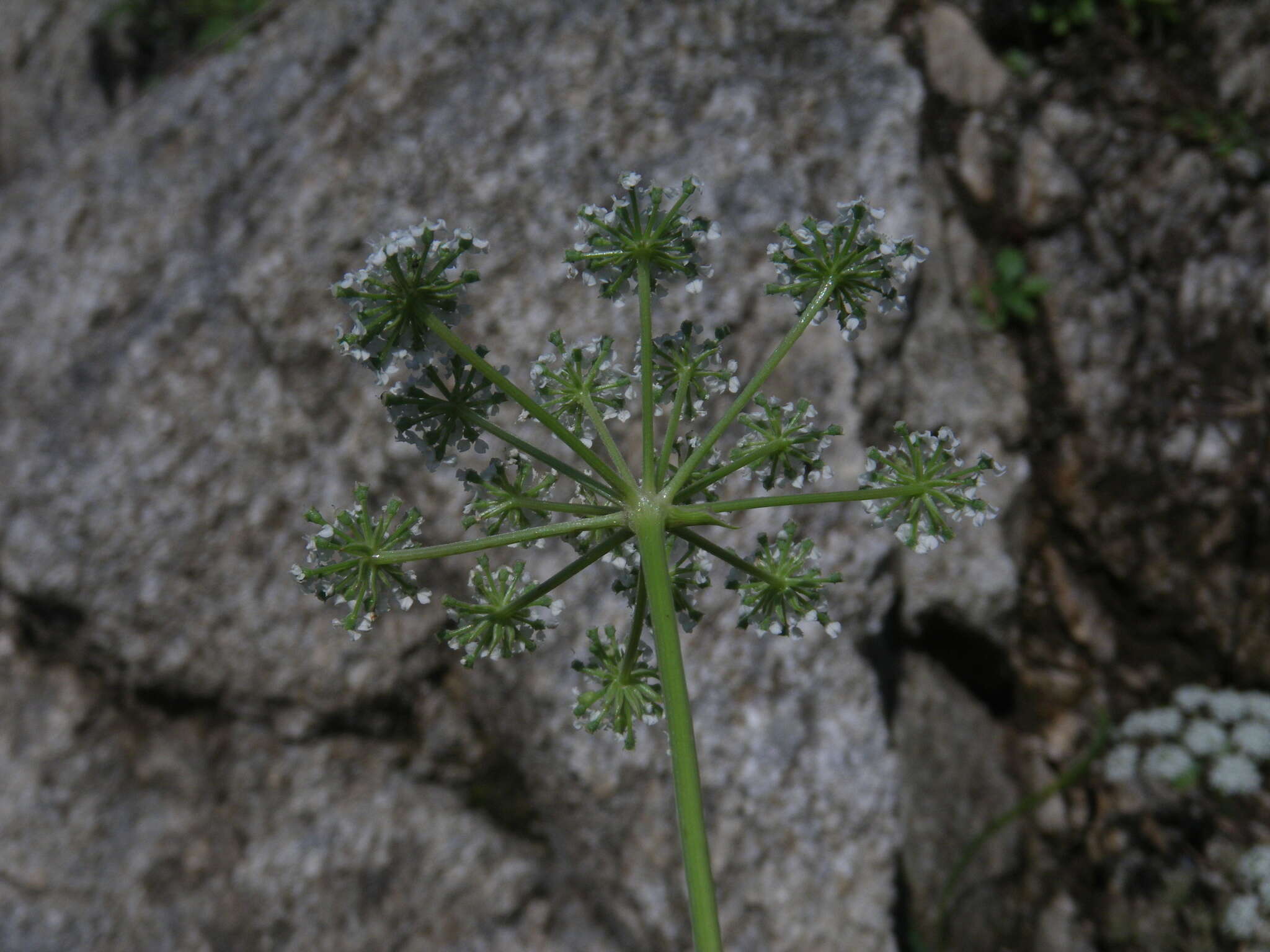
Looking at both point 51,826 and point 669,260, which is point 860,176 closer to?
point 669,260

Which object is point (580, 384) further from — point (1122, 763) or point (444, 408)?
point (1122, 763)

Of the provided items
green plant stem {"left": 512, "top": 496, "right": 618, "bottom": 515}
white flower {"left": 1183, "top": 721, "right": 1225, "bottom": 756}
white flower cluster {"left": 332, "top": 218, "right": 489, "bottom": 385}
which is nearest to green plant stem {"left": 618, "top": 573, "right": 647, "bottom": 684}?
green plant stem {"left": 512, "top": 496, "right": 618, "bottom": 515}

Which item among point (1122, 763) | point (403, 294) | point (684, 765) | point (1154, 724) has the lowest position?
point (684, 765)

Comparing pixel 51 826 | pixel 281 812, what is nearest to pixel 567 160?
pixel 281 812

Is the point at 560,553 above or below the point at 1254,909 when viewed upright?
above

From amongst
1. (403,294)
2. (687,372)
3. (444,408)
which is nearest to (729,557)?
(687,372)

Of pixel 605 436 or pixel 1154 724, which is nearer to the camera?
pixel 605 436

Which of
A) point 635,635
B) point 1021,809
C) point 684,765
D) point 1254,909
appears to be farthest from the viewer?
point 1021,809

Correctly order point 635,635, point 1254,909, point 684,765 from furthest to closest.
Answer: point 1254,909
point 635,635
point 684,765
